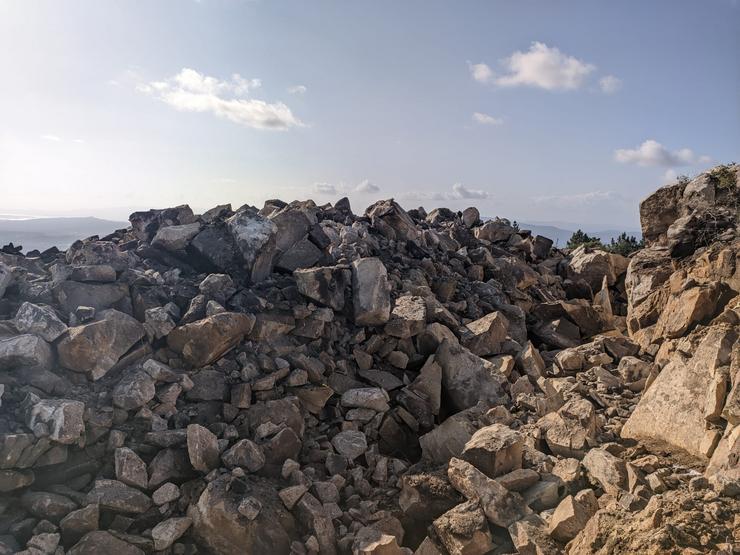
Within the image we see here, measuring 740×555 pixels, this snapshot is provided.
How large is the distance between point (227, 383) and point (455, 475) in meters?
3.65

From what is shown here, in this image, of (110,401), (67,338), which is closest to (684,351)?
(110,401)

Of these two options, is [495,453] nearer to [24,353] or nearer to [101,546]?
[101,546]

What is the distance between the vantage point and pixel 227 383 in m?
6.98

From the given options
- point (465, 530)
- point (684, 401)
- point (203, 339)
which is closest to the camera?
point (465, 530)

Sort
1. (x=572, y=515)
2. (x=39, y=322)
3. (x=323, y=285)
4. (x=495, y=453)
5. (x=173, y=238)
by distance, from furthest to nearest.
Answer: (x=173, y=238) < (x=323, y=285) < (x=39, y=322) < (x=495, y=453) < (x=572, y=515)

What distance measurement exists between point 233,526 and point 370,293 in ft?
16.2

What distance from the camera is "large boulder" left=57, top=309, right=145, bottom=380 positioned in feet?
→ 20.6

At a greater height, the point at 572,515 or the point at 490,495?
the point at 572,515

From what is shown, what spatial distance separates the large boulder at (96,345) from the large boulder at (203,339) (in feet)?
2.12

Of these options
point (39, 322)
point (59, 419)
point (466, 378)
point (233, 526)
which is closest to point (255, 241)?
point (39, 322)

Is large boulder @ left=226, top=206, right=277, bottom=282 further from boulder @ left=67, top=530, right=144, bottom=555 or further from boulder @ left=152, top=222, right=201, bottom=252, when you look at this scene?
boulder @ left=67, top=530, right=144, bottom=555

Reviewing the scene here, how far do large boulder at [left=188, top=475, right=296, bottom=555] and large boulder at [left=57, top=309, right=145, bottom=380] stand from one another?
2.48 m

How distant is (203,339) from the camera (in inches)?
277

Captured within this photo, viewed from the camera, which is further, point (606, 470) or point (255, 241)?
point (255, 241)
